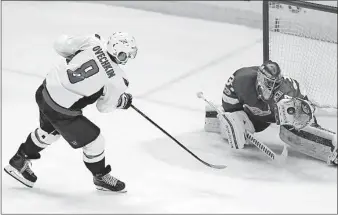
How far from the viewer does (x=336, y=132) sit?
3.36m

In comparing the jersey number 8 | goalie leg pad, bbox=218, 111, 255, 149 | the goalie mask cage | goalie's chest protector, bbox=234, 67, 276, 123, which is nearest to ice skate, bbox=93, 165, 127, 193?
the jersey number 8

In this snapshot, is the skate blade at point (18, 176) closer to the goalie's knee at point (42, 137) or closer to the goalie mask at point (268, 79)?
the goalie's knee at point (42, 137)

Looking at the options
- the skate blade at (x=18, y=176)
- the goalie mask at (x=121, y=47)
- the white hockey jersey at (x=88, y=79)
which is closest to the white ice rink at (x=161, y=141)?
the skate blade at (x=18, y=176)

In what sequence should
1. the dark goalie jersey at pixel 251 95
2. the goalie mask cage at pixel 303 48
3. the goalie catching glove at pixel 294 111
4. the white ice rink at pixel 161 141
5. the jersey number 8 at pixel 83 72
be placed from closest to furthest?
the jersey number 8 at pixel 83 72 → the white ice rink at pixel 161 141 → the goalie catching glove at pixel 294 111 → the dark goalie jersey at pixel 251 95 → the goalie mask cage at pixel 303 48

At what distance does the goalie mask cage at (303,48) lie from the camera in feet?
12.3

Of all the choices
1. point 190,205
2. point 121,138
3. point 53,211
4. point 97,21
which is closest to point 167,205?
point 190,205

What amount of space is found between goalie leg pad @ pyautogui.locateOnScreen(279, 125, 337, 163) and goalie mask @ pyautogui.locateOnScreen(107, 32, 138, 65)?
0.85 metres

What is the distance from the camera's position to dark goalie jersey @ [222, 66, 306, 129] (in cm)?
338

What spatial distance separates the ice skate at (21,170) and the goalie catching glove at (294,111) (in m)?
0.97

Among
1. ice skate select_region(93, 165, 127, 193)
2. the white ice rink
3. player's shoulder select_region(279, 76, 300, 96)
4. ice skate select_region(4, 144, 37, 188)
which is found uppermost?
player's shoulder select_region(279, 76, 300, 96)

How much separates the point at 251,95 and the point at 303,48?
614 millimetres

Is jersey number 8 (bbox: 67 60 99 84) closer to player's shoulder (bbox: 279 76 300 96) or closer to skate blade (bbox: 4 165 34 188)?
skate blade (bbox: 4 165 34 188)

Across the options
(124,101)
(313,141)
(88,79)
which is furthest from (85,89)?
(313,141)

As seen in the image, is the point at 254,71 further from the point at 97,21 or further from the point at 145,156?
the point at 97,21
